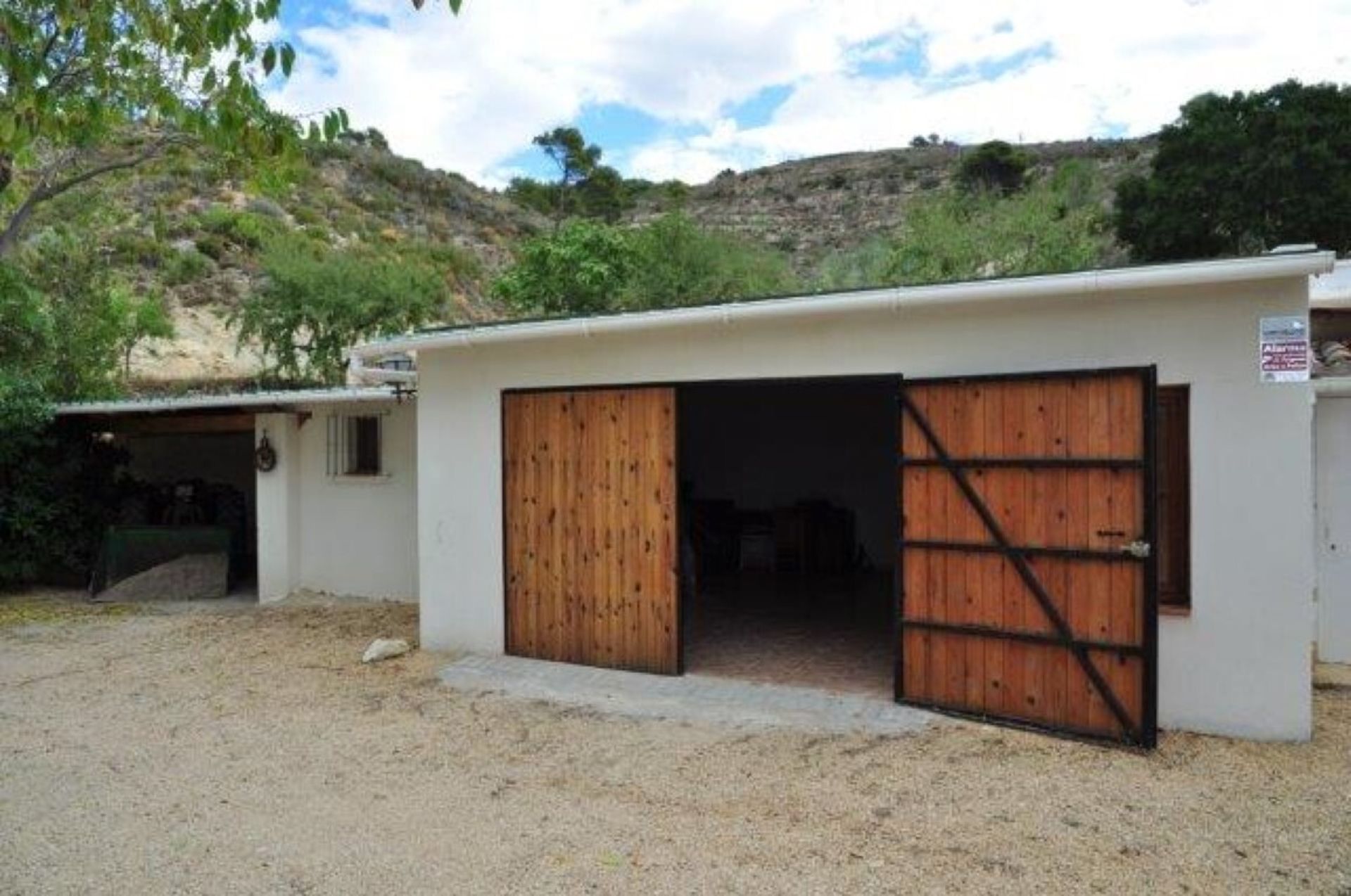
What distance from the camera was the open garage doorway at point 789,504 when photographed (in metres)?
9.20

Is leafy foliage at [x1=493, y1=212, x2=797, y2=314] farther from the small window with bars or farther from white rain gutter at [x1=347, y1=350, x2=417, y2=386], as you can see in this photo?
white rain gutter at [x1=347, y1=350, x2=417, y2=386]

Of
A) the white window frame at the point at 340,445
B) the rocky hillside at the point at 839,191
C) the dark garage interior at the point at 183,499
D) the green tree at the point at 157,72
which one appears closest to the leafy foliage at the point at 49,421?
the dark garage interior at the point at 183,499

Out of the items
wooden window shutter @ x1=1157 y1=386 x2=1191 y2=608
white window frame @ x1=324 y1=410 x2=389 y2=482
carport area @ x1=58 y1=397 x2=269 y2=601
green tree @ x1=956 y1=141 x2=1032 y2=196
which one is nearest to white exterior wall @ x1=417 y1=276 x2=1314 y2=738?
wooden window shutter @ x1=1157 y1=386 x2=1191 y2=608

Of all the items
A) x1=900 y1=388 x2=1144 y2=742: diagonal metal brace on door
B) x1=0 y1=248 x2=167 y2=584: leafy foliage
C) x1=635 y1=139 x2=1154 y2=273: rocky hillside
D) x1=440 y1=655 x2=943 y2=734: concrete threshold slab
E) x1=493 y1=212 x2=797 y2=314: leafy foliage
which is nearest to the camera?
x1=900 y1=388 x2=1144 y2=742: diagonal metal brace on door

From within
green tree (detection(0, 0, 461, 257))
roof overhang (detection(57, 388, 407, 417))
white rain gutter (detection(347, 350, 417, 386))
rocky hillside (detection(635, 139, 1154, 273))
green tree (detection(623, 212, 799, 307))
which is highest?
rocky hillside (detection(635, 139, 1154, 273))

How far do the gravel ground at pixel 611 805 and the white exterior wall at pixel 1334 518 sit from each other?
1011 millimetres

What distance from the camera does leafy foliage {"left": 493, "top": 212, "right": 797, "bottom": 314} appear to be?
73.4ft

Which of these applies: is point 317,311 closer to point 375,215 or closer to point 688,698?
point 375,215

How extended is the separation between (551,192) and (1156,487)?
45.6m

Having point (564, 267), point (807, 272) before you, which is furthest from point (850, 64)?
point (564, 267)

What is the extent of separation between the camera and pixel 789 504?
11781 mm

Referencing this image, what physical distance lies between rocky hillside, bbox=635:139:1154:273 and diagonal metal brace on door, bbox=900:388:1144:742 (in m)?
30.7

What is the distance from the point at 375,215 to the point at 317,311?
15.8 m

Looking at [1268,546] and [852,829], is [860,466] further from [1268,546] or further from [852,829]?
[852,829]
